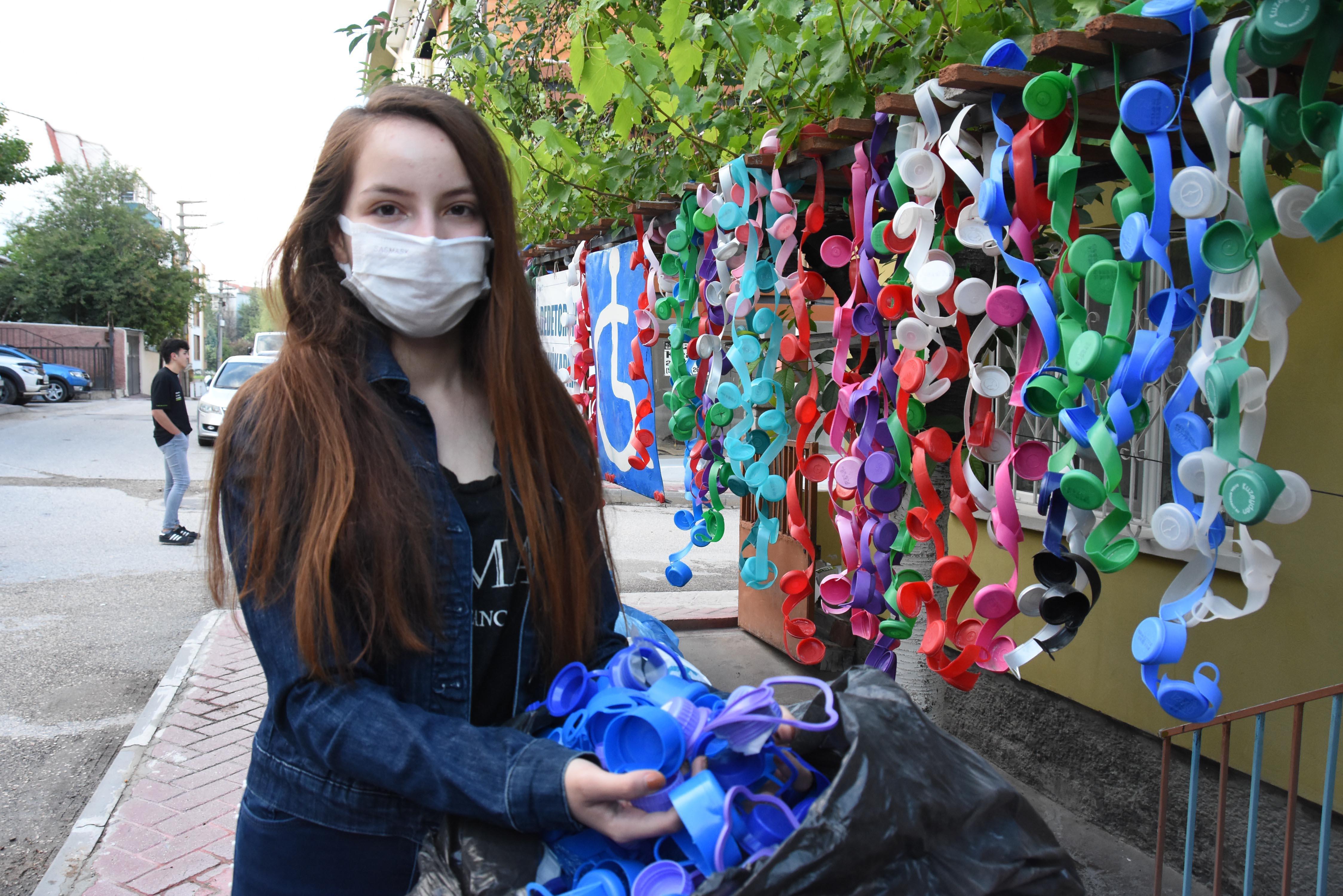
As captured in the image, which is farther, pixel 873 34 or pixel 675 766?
pixel 873 34

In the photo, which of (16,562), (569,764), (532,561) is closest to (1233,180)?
(532,561)

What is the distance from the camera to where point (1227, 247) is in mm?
1317

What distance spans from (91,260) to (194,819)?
3612 cm

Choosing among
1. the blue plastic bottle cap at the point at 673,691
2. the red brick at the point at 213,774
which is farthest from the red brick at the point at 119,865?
the blue plastic bottle cap at the point at 673,691

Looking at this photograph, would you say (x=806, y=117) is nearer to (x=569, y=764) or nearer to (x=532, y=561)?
(x=532, y=561)

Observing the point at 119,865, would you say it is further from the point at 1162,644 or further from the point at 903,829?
the point at 1162,644

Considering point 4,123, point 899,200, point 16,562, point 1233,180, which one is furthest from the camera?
point 4,123

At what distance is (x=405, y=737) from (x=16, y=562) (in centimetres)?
863

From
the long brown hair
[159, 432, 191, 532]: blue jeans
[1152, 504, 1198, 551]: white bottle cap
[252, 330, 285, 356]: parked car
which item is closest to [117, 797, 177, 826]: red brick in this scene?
the long brown hair

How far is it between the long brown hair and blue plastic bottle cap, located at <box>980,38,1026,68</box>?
2.85 feet

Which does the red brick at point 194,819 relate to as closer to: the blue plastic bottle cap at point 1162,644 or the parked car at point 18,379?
the blue plastic bottle cap at point 1162,644

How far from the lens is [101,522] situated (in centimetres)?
996

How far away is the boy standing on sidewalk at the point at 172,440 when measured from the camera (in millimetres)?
8891

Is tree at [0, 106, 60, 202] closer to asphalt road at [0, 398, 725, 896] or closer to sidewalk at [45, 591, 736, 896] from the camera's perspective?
asphalt road at [0, 398, 725, 896]
